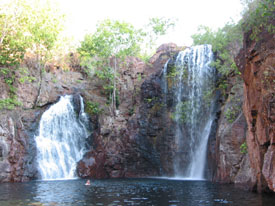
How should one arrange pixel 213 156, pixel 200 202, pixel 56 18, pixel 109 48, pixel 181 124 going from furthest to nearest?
pixel 109 48 → pixel 56 18 → pixel 181 124 → pixel 213 156 → pixel 200 202

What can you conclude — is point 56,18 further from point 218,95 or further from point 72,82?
point 218,95

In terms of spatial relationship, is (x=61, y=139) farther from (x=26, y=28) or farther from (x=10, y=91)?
(x=26, y=28)

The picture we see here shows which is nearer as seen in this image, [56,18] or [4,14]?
[4,14]

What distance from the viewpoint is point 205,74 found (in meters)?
29.8

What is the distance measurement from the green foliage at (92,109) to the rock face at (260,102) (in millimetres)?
18596

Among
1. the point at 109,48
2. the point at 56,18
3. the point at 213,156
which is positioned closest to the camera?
the point at 213,156

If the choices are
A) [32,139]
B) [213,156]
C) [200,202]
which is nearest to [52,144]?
[32,139]

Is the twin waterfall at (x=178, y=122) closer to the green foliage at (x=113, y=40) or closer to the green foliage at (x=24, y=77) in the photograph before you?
the green foliage at (x=24, y=77)

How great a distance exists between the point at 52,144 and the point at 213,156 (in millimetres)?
14025

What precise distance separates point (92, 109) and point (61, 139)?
5.07m

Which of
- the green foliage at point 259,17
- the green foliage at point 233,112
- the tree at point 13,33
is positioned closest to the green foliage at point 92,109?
the tree at point 13,33

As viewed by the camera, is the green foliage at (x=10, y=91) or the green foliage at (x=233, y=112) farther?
the green foliage at (x=10, y=91)

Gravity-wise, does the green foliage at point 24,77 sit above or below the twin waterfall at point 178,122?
above

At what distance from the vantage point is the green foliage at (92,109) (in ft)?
106
